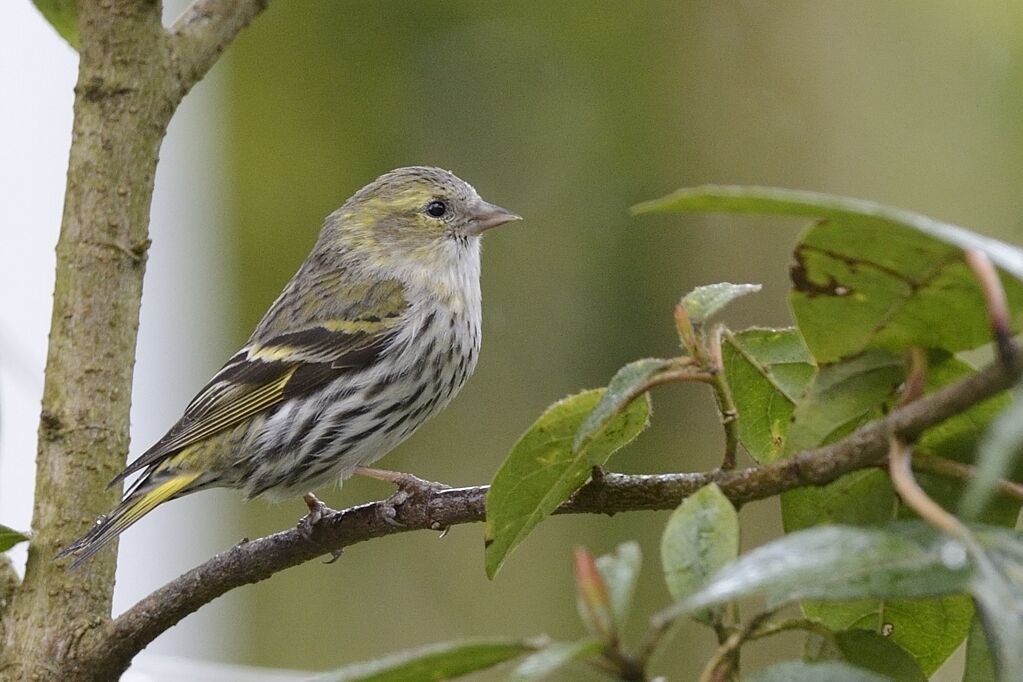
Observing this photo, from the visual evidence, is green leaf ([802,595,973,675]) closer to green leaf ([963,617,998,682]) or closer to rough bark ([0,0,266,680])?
green leaf ([963,617,998,682])

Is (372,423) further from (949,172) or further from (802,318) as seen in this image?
(949,172)

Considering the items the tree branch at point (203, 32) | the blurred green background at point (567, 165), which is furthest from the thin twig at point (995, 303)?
the blurred green background at point (567, 165)

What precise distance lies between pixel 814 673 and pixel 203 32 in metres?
1.29

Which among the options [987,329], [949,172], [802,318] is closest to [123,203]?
[802,318]

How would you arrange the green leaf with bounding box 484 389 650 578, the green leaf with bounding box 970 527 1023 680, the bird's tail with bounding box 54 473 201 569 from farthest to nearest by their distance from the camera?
the bird's tail with bounding box 54 473 201 569
the green leaf with bounding box 484 389 650 578
the green leaf with bounding box 970 527 1023 680

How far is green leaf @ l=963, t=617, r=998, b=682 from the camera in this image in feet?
3.02

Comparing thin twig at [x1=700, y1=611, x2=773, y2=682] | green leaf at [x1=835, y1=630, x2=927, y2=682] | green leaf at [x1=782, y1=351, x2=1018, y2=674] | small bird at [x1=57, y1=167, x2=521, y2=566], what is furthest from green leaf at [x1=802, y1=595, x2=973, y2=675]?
small bird at [x1=57, y1=167, x2=521, y2=566]

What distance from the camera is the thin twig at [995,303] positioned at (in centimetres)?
70

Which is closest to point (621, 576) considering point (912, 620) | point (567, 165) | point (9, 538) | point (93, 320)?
point (912, 620)

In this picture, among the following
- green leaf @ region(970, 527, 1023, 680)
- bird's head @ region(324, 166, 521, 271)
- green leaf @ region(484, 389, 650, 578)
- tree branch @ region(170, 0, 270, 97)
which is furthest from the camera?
bird's head @ region(324, 166, 521, 271)

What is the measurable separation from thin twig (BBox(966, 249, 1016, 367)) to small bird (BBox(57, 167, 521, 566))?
1779 millimetres

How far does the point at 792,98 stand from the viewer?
430cm

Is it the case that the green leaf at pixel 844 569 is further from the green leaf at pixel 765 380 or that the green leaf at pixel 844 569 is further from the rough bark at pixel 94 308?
the rough bark at pixel 94 308

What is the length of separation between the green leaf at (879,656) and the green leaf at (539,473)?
0.25m
